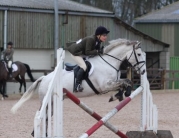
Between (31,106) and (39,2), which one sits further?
(39,2)

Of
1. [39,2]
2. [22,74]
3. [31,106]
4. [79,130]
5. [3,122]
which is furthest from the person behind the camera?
[39,2]

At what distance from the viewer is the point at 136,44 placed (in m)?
12.6

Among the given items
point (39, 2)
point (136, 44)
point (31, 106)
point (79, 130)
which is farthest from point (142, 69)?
point (39, 2)

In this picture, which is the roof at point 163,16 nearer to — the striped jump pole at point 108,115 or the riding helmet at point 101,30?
the riding helmet at point 101,30

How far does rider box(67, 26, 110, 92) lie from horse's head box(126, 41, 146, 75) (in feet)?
1.98

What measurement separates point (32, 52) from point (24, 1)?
2.61 meters

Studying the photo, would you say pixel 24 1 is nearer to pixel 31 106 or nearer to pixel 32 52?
pixel 32 52

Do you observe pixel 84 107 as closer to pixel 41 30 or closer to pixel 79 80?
pixel 79 80

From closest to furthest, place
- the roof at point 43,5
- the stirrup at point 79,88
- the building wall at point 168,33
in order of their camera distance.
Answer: the stirrup at point 79,88, the roof at point 43,5, the building wall at point 168,33

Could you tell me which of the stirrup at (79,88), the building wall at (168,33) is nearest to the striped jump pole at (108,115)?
the stirrup at (79,88)

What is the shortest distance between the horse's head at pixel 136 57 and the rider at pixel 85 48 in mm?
602

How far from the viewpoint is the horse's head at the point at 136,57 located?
489 inches

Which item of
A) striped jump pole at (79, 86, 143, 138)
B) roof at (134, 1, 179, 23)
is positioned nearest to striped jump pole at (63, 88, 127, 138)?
striped jump pole at (79, 86, 143, 138)

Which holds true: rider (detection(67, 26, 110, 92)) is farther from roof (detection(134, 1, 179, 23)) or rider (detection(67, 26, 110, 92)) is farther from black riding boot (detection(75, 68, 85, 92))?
roof (detection(134, 1, 179, 23))
